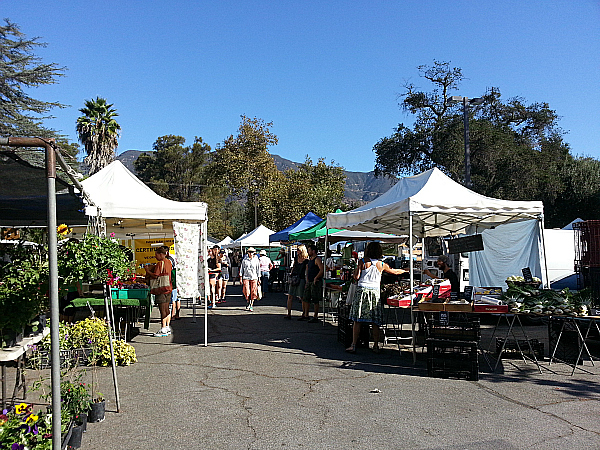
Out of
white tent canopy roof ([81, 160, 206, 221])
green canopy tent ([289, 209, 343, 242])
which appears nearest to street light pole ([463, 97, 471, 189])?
green canopy tent ([289, 209, 343, 242])

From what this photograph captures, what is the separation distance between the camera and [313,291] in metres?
13.4

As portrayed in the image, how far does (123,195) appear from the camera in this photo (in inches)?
403

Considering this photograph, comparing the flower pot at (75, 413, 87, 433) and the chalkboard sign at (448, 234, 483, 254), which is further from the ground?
the chalkboard sign at (448, 234, 483, 254)

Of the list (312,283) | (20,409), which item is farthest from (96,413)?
(312,283)

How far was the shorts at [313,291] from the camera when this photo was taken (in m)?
13.3

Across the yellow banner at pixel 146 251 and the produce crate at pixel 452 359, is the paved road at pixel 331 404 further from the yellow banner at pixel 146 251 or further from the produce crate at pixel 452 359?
the yellow banner at pixel 146 251

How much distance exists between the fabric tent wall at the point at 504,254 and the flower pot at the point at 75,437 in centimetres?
1366

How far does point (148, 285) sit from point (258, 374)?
4617 millimetres

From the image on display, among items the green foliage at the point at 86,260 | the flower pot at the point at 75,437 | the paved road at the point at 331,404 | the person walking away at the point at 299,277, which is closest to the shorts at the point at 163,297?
the paved road at the point at 331,404

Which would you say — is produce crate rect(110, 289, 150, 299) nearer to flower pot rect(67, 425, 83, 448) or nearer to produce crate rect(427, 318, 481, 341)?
produce crate rect(427, 318, 481, 341)

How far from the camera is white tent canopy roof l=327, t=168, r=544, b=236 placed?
8.83 m

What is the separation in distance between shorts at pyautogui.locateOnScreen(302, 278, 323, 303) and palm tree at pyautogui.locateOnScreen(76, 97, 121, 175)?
3011 cm

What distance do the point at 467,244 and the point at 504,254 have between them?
20.5 ft

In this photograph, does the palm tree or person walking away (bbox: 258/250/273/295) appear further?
the palm tree
